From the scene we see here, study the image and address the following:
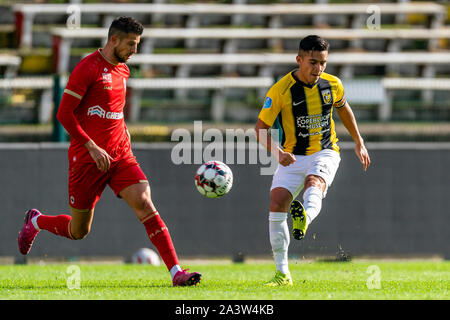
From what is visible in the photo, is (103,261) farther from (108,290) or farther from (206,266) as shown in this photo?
(108,290)

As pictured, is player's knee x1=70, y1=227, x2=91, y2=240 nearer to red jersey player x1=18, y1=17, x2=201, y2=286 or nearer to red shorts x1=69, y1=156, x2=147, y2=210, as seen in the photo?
red jersey player x1=18, y1=17, x2=201, y2=286

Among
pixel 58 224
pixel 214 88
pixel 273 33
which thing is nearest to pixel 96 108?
pixel 58 224

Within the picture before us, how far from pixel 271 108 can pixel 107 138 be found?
4.68 feet

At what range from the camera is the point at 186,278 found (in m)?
6.88

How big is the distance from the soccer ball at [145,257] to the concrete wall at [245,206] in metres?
0.11

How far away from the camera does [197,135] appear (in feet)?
37.3

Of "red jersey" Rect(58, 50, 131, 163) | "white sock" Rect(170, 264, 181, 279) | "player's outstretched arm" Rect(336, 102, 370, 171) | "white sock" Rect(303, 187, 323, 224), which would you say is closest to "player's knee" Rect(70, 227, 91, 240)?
"red jersey" Rect(58, 50, 131, 163)

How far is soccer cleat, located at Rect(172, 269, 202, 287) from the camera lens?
688 centimetres

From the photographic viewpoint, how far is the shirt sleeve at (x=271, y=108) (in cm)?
716

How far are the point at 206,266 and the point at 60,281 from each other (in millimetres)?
2970

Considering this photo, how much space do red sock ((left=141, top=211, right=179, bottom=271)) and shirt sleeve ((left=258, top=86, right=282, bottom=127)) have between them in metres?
1.25

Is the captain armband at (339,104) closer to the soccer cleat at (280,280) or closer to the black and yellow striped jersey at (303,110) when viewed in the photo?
the black and yellow striped jersey at (303,110)

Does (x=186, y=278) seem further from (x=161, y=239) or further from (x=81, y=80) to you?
(x=81, y=80)
